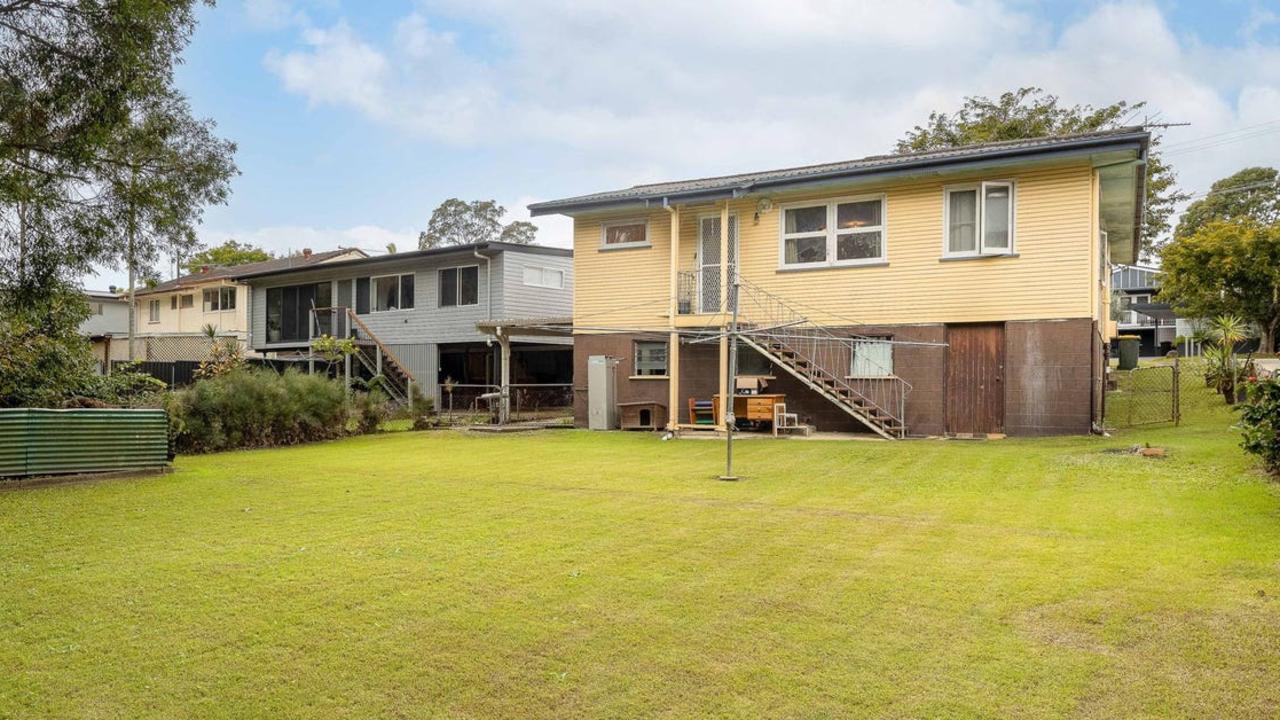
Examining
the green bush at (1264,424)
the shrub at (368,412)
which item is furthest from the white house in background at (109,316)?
the green bush at (1264,424)

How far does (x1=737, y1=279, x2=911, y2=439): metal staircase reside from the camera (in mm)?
16656

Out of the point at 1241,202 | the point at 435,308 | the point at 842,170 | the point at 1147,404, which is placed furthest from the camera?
the point at 1241,202

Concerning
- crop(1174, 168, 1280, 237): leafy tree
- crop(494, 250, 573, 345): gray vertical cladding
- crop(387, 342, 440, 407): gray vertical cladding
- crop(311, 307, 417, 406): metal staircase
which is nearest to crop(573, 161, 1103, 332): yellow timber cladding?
crop(494, 250, 573, 345): gray vertical cladding

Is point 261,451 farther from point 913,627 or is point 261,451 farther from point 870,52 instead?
point 870,52

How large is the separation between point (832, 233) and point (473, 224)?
4595cm

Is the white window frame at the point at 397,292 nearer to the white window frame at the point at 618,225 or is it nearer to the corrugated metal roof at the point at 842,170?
the corrugated metal roof at the point at 842,170

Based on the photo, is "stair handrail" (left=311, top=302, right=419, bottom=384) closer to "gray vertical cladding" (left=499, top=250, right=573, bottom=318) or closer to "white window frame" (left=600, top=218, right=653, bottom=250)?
"gray vertical cladding" (left=499, top=250, right=573, bottom=318)

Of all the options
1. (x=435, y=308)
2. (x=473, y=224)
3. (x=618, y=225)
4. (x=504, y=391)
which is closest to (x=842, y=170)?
(x=618, y=225)

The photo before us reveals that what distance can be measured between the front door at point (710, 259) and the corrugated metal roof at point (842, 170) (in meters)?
0.93

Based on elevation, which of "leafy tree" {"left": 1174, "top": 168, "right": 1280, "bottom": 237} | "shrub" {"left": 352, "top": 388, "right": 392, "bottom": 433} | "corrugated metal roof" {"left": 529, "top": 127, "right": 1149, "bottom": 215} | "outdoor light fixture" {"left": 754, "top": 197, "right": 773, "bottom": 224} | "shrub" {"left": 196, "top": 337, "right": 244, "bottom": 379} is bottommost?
"shrub" {"left": 352, "top": 388, "right": 392, "bottom": 433}

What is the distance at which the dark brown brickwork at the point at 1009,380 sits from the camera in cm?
1531

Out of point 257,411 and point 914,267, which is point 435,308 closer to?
point 257,411

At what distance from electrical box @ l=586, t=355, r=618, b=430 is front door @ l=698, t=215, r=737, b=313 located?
9.27 feet

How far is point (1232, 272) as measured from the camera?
2930cm
